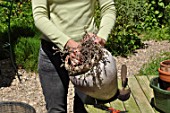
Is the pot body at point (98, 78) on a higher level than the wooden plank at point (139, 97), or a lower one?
higher

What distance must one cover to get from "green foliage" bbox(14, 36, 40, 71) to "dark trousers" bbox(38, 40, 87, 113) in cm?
276

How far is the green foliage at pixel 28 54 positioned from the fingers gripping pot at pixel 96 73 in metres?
3.10

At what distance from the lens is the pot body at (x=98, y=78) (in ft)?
7.66

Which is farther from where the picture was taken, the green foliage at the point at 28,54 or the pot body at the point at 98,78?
the green foliage at the point at 28,54

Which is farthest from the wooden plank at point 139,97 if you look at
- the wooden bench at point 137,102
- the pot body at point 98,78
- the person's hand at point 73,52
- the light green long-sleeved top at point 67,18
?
the person's hand at point 73,52

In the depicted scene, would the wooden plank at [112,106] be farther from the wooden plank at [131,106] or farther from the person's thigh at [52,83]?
the person's thigh at [52,83]

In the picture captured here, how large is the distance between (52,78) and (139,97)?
4.07 ft

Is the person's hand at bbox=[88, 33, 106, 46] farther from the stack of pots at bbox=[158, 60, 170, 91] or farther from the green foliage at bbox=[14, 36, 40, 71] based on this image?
the green foliage at bbox=[14, 36, 40, 71]

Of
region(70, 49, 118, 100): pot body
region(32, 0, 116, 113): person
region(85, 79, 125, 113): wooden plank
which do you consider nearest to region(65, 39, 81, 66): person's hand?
region(32, 0, 116, 113): person

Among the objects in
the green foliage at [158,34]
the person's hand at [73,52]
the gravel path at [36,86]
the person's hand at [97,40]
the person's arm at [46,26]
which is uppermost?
the person's arm at [46,26]

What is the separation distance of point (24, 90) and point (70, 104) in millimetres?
747

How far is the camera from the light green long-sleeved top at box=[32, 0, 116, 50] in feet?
7.65

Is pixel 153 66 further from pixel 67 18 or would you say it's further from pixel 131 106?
pixel 67 18

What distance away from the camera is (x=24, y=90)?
16.4 ft
